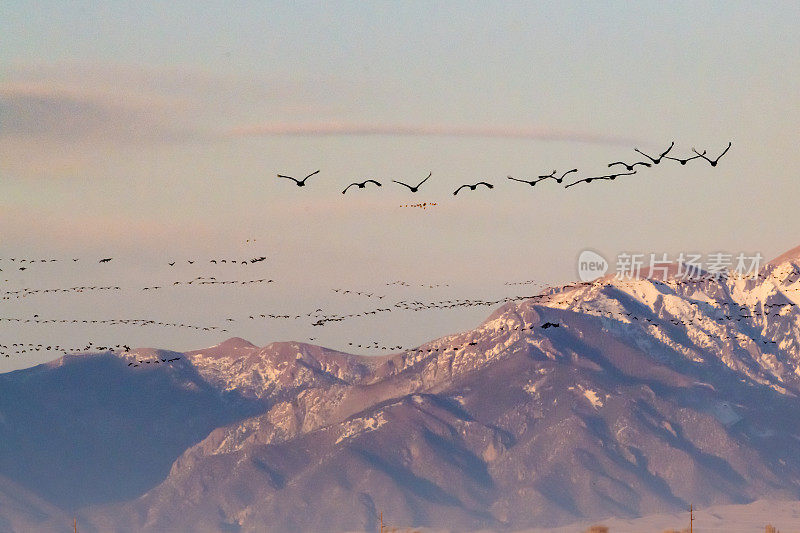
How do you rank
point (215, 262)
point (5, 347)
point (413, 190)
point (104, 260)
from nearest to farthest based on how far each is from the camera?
1. point (413, 190)
2. point (215, 262)
3. point (104, 260)
4. point (5, 347)

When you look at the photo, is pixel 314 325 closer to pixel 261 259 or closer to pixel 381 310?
pixel 381 310

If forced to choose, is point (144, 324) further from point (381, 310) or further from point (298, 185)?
point (298, 185)

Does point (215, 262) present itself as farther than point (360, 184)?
Yes

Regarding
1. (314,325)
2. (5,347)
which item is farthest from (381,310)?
(5,347)

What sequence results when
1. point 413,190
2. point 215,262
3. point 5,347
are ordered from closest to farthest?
point 413,190 < point 215,262 < point 5,347

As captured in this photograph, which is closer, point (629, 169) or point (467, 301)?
point (629, 169)

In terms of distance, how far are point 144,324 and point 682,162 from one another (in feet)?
334

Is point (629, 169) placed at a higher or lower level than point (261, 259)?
higher

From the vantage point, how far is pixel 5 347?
607 ft

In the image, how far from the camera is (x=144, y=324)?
641ft

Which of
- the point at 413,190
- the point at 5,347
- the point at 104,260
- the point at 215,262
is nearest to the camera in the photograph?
the point at 413,190

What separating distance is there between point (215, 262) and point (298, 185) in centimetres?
4618

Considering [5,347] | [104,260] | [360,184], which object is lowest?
[5,347]

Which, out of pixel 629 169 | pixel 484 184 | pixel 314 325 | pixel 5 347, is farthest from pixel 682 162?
pixel 5 347
